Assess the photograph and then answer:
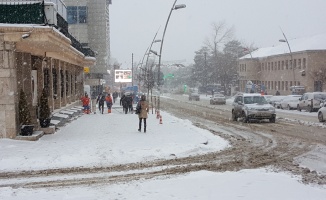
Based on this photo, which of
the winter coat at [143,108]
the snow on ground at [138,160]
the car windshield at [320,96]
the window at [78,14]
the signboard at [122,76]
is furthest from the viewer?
the signboard at [122,76]

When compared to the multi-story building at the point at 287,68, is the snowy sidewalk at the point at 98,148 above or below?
below

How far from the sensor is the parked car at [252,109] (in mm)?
23500

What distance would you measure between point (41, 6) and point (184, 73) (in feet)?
418

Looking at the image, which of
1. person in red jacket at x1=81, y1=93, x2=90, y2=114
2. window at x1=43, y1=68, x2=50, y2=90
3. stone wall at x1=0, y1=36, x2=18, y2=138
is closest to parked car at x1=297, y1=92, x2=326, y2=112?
person in red jacket at x1=81, y1=93, x2=90, y2=114

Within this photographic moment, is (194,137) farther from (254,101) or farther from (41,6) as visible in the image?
(254,101)

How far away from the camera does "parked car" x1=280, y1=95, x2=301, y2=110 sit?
3928cm

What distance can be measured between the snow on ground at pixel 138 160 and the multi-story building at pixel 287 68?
34636mm

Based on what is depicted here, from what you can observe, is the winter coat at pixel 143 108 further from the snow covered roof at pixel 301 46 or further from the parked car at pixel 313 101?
the snow covered roof at pixel 301 46

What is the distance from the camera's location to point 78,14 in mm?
52531

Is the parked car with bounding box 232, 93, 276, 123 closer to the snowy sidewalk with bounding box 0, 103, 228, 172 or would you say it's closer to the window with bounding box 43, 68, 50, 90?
the snowy sidewalk with bounding box 0, 103, 228, 172

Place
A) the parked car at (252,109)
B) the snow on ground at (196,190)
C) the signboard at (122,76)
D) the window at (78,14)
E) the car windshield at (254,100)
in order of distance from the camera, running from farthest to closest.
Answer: the signboard at (122,76) < the window at (78,14) < the car windshield at (254,100) < the parked car at (252,109) < the snow on ground at (196,190)

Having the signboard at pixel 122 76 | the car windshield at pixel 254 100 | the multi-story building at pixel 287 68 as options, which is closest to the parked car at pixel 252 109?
the car windshield at pixel 254 100

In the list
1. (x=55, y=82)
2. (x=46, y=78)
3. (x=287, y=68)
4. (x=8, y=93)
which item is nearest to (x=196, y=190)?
(x=8, y=93)

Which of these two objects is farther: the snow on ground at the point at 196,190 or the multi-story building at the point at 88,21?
the multi-story building at the point at 88,21
